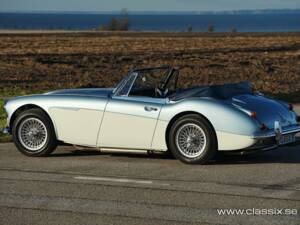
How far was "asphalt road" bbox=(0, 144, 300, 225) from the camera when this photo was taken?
23.4 feet

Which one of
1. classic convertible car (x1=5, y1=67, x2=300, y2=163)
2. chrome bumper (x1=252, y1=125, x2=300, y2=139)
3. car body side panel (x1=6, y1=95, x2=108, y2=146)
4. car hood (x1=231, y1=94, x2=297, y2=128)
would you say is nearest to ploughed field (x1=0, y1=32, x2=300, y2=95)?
classic convertible car (x1=5, y1=67, x2=300, y2=163)

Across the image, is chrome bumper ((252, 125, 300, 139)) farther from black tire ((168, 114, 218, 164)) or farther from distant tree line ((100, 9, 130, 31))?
distant tree line ((100, 9, 130, 31))

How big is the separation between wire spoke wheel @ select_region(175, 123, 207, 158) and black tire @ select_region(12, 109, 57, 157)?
71.5 inches

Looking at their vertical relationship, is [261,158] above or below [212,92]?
below

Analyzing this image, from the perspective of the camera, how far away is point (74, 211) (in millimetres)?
7363

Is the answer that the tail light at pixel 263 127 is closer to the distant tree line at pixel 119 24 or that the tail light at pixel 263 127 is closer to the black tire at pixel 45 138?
the black tire at pixel 45 138

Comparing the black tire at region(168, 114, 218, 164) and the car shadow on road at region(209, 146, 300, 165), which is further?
the car shadow on road at region(209, 146, 300, 165)

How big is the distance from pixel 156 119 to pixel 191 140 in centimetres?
54

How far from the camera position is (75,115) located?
34.0 feet

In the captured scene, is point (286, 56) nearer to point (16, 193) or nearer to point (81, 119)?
point (81, 119)

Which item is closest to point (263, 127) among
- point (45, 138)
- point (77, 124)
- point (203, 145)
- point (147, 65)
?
point (203, 145)

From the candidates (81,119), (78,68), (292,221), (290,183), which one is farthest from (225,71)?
(292,221)

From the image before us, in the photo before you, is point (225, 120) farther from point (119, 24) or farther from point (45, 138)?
point (119, 24)

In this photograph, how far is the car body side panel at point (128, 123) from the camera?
993 cm
